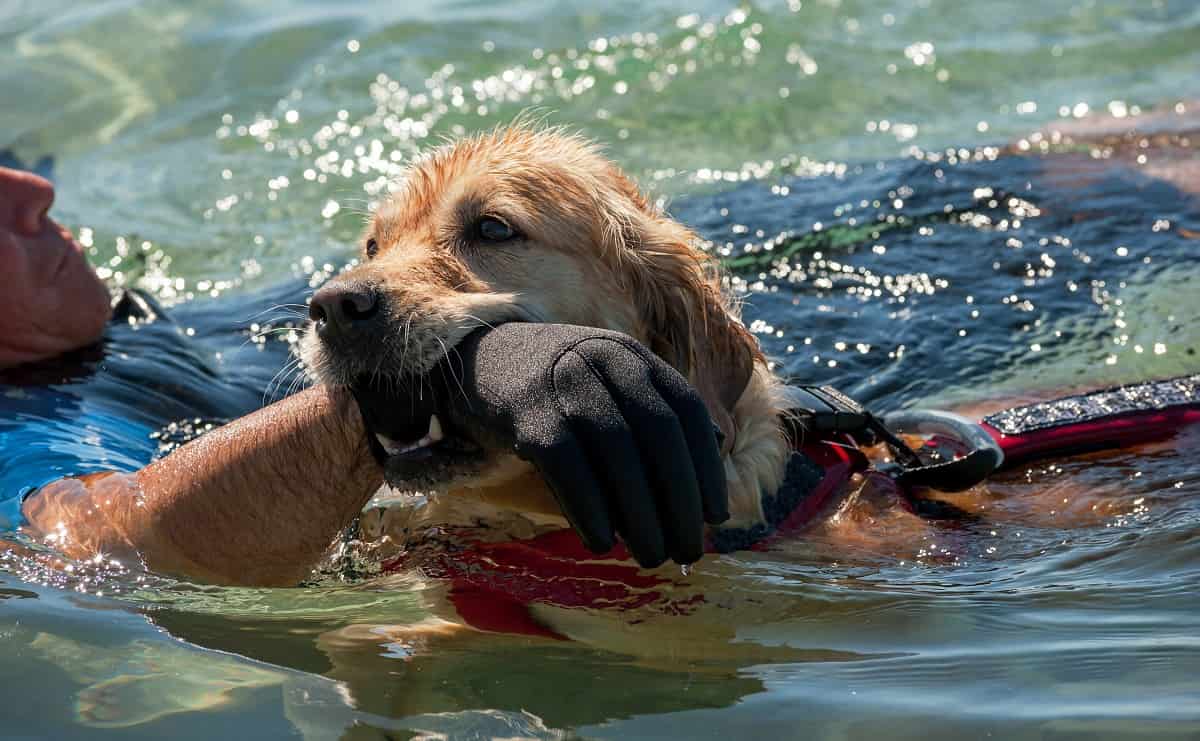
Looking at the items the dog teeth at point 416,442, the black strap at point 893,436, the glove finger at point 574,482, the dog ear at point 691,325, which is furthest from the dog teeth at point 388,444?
the black strap at point 893,436

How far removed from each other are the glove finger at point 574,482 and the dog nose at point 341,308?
27.5 inches

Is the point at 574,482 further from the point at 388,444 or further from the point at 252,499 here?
the point at 252,499

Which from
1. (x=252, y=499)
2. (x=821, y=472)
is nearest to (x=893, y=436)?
(x=821, y=472)

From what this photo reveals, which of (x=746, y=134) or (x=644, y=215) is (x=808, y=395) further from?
(x=746, y=134)

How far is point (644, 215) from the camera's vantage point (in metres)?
4.25

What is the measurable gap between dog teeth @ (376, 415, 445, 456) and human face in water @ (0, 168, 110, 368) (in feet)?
8.05

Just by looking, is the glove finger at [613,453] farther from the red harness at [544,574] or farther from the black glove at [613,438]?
the red harness at [544,574]

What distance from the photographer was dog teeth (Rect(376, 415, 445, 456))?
3395mm

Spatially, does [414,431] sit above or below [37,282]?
below

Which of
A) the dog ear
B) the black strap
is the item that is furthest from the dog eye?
the black strap

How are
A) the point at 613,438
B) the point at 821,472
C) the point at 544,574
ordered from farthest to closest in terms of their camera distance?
the point at 821,472, the point at 544,574, the point at 613,438

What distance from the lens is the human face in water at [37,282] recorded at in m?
5.28

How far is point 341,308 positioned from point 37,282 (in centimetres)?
254

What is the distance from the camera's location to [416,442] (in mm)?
3463
